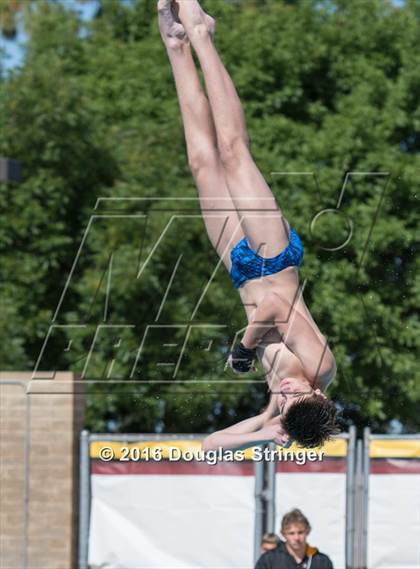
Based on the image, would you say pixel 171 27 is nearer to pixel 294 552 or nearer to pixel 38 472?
pixel 294 552

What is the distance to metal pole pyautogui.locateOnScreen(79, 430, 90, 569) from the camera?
1177 cm

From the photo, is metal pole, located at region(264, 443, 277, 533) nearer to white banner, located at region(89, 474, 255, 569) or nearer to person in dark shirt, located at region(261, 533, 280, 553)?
white banner, located at region(89, 474, 255, 569)

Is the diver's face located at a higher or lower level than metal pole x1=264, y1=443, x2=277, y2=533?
lower

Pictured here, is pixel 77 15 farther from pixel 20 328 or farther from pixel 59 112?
pixel 20 328

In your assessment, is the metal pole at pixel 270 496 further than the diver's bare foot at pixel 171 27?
Yes

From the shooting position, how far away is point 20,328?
51.7 feet

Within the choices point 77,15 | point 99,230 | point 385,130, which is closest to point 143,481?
point 99,230

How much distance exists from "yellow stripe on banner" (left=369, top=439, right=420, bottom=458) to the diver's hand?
4.14m

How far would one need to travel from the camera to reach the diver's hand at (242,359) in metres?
7.32

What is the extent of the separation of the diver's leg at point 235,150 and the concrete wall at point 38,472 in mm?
5113

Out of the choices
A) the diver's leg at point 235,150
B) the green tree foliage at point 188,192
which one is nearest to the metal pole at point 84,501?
the green tree foliage at point 188,192

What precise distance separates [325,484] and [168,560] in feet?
5.12

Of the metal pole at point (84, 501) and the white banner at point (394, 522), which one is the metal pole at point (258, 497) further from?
the metal pole at point (84, 501)

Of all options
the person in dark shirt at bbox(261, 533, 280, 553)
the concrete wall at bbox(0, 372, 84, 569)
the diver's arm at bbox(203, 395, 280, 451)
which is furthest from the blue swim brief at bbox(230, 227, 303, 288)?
the concrete wall at bbox(0, 372, 84, 569)
